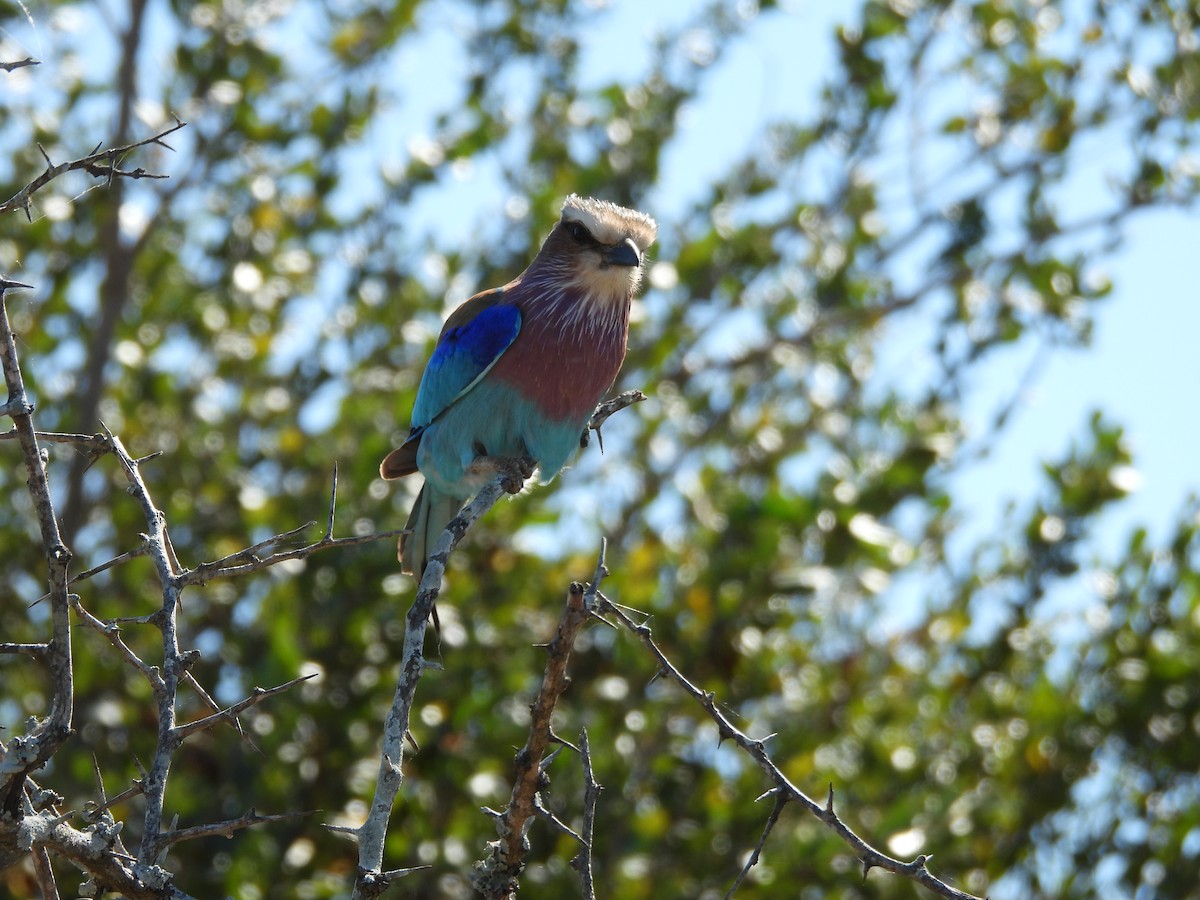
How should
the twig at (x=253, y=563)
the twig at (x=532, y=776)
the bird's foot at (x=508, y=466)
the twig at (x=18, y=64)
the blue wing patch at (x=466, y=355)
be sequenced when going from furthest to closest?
the blue wing patch at (x=466, y=355)
the bird's foot at (x=508, y=466)
the twig at (x=532, y=776)
the twig at (x=253, y=563)
the twig at (x=18, y=64)

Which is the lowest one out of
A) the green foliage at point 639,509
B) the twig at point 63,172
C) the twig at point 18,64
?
the green foliage at point 639,509

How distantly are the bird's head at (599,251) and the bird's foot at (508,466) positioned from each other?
0.57 meters

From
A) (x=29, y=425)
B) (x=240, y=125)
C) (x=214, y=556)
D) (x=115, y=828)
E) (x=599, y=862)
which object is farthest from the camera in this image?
(x=240, y=125)

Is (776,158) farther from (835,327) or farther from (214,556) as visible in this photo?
(214,556)

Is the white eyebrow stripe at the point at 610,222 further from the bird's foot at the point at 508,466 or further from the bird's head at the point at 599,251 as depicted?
the bird's foot at the point at 508,466

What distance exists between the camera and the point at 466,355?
4.39 meters

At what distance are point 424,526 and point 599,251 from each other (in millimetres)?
1030

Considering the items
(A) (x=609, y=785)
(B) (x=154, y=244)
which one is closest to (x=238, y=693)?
(A) (x=609, y=785)

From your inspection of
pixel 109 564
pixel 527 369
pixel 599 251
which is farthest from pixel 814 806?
pixel 599 251

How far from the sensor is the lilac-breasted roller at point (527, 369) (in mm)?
4246

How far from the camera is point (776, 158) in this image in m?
7.08

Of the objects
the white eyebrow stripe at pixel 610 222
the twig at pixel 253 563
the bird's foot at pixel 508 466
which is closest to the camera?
the twig at pixel 253 563

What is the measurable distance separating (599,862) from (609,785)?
0.29 metres

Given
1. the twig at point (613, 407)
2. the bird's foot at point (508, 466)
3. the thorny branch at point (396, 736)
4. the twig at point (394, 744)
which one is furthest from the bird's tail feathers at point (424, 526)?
the twig at point (394, 744)
